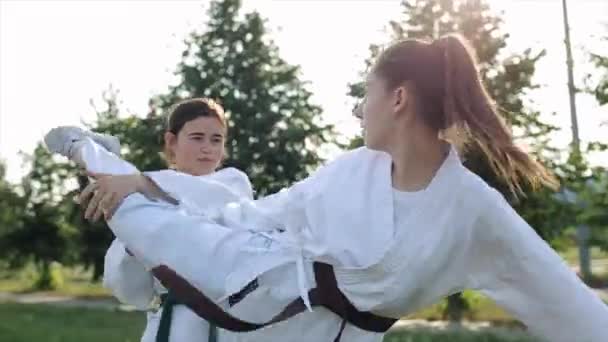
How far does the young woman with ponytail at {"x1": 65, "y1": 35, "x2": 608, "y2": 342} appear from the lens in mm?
2260

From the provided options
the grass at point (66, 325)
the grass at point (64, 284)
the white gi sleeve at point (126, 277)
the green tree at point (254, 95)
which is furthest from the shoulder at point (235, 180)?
the grass at point (64, 284)

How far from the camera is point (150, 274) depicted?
294 cm

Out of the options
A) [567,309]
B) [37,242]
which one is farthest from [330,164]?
[37,242]

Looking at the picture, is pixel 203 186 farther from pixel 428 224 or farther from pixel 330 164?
pixel 428 224

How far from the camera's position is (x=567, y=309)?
2.35 meters

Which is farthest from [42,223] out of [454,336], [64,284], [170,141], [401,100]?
[401,100]

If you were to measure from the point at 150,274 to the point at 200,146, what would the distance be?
0.46m

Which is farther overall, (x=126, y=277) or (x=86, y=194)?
(x=126, y=277)

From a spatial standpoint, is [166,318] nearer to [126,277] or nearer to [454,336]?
[126,277]

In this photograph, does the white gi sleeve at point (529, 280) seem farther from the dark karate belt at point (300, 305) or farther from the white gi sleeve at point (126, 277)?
the white gi sleeve at point (126, 277)

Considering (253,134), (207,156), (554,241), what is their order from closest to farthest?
(207,156), (554,241), (253,134)

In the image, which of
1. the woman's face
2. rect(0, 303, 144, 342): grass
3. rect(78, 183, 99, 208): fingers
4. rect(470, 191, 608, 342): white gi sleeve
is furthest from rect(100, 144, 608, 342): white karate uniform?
rect(0, 303, 144, 342): grass

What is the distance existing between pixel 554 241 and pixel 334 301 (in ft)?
44.7

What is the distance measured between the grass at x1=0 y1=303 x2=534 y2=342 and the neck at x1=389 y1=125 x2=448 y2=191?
895 cm
